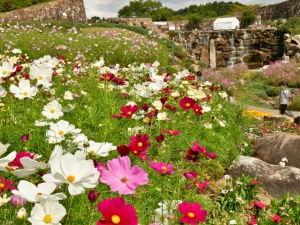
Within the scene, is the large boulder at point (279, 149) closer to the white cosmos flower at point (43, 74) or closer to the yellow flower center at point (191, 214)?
the white cosmos flower at point (43, 74)

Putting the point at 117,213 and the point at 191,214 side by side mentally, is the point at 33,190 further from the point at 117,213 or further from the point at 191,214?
the point at 191,214

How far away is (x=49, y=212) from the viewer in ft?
3.14

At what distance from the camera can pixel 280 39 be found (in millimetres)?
23609

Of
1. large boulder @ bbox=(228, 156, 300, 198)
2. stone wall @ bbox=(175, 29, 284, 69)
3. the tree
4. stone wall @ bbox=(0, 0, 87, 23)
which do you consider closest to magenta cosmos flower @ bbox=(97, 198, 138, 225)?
large boulder @ bbox=(228, 156, 300, 198)

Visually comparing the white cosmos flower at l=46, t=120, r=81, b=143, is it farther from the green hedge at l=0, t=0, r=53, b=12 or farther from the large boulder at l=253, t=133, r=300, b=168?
the green hedge at l=0, t=0, r=53, b=12

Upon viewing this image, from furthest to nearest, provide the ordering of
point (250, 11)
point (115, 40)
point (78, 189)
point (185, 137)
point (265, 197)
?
point (250, 11) → point (115, 40) → point (265, 197) → point (185, 137) → point (78, 189)

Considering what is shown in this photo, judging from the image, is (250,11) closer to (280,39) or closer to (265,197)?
(280,39)

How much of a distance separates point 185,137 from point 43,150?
1.38 metres

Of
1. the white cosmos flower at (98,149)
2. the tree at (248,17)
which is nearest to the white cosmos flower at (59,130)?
the white cosmos flower at (98,149)

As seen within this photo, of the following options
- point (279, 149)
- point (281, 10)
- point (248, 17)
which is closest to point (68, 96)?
point (279, 149)

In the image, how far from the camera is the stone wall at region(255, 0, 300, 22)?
3272cm

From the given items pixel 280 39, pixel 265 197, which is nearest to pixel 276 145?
pixel 265 197

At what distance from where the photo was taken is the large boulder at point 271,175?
339 cm

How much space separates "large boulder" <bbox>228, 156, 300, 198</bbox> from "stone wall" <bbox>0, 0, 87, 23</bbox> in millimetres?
22948
